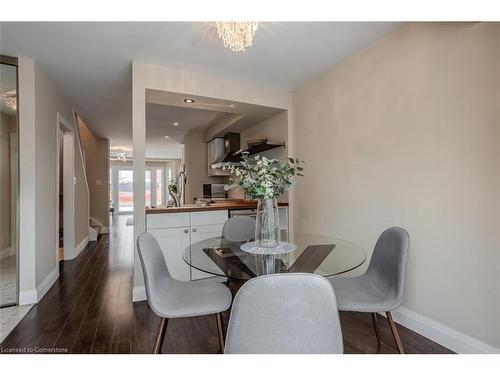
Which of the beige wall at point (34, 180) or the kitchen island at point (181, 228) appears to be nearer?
the beige wall at point (34, 180)

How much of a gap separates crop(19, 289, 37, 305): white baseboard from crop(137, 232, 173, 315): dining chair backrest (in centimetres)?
168

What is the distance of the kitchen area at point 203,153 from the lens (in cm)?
267

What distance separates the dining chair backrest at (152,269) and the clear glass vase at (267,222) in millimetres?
685

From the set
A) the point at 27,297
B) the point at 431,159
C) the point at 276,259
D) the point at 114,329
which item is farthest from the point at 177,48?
the point at 27,297

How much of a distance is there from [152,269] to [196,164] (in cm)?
468

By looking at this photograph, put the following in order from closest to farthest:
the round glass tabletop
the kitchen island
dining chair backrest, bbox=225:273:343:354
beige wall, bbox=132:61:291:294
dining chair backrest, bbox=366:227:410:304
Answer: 1. dining chair backrest, bbox=225:273:343:354
2. the round glass tabletop
3. dining chair backrest, bbox=366:227:410:304
4. beige wall, bbox=132:61:291:294
5. the kitchen island

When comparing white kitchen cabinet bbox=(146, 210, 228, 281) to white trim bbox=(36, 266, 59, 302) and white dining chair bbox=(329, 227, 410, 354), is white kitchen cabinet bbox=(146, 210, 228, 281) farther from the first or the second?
white dining chair bbox=(329, 227, 410, 354)

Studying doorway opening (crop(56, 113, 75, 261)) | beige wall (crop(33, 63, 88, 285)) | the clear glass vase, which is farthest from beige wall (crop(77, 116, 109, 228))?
the clear glass vase

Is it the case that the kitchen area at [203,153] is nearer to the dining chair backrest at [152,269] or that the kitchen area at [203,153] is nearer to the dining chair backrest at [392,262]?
the dining chair backrest at [152,269]

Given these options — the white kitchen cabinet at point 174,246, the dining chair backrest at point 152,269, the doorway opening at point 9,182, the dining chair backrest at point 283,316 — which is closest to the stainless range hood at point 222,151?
the white kitchen cabinet at point 174,246

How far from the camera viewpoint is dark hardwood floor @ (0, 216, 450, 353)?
5.55 feet

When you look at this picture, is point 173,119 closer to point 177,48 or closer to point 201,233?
point 177,48

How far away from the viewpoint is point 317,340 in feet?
2.81
